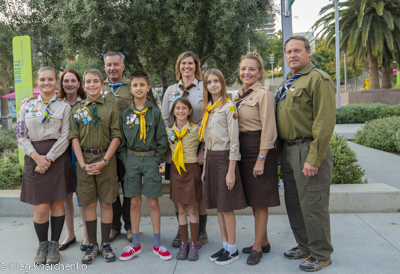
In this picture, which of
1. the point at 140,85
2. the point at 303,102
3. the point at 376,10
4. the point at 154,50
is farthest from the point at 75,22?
the point at 376,10

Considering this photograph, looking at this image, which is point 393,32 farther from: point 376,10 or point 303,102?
point 303,102

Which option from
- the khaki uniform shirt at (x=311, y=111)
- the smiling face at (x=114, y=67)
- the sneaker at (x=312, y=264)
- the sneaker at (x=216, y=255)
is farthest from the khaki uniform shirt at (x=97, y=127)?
the sneaker at (x=312, y=264)

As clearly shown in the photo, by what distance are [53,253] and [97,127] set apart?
4.52 feet

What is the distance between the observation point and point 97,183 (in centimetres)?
340

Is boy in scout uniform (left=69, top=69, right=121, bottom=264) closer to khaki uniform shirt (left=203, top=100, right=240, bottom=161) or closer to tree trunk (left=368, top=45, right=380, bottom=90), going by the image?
khaki uniform shirt (left=203, top=100, right=240, bottom=161)

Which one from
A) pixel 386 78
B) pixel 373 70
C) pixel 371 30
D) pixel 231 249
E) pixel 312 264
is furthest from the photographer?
pixel 386 78

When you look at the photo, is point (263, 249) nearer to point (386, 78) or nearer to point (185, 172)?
point (185, 172)

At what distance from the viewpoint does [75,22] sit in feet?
16.8

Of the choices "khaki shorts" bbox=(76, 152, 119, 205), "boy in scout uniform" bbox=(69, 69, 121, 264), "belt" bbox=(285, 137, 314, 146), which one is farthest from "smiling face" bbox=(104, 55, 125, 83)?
"belt" bbox=(285, 137, 314, 146)

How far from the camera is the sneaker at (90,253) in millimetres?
3238

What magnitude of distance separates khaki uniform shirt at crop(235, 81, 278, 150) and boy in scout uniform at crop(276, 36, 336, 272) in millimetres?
152

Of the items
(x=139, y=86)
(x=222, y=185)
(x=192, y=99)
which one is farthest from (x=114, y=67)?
(x=222, y=185)

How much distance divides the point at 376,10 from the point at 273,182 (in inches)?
803

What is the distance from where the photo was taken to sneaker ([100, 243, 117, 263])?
327 cm
